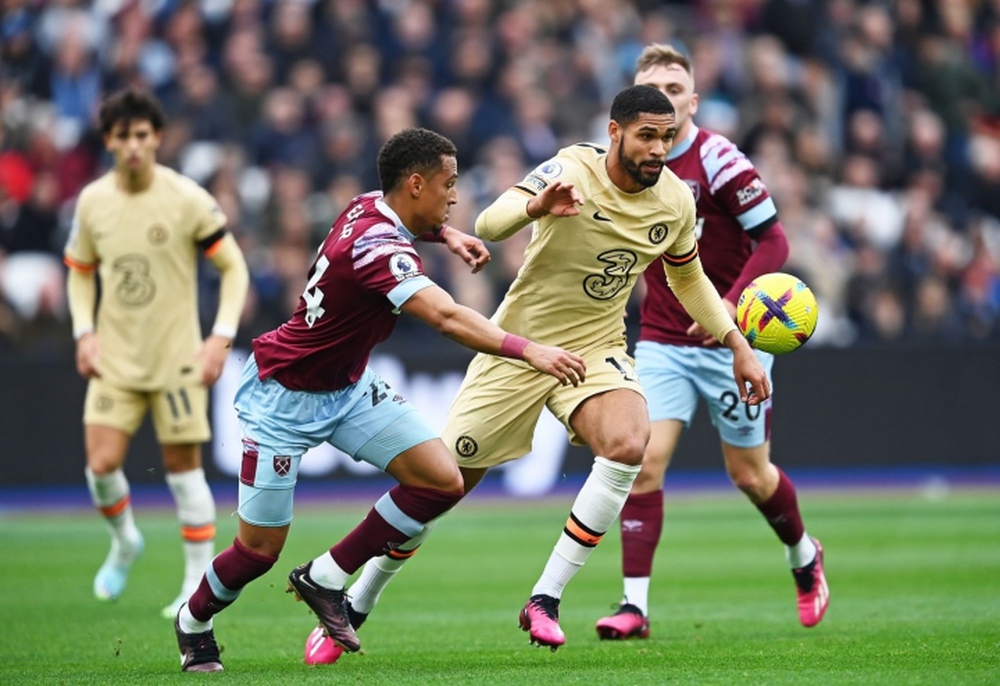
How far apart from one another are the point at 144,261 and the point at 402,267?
12.3 feet

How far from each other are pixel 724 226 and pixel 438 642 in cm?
279

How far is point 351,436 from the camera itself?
25.2ft

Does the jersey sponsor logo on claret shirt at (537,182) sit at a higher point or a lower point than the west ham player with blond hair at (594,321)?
higher

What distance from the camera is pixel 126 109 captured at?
1025 cm

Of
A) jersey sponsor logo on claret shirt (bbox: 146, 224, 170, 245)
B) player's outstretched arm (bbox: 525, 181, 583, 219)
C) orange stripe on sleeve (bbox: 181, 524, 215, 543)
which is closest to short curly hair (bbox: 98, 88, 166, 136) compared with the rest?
jersey sponsor logo on claret shirt (bbox: 146, 224, 170, 245)

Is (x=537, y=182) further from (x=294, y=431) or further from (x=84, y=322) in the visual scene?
(x=84, y=322)

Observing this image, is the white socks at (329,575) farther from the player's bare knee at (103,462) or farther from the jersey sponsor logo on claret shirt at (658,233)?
the player's bare knee at (103,462)

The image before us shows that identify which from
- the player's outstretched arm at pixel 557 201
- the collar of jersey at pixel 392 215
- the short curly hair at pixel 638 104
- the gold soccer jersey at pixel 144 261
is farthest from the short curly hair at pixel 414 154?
the gold soccer jersey at pixel 144 261

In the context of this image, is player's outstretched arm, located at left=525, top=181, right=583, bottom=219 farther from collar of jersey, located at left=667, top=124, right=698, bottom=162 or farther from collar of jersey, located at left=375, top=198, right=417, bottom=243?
collar of jersey, located at left=667, top=124, right=698, bottom=162

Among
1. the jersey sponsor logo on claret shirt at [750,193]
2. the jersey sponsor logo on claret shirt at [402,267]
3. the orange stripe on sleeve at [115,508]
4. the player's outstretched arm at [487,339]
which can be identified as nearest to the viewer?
the player's outstretched arm at [487,339]

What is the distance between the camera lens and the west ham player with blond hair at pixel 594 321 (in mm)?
7965

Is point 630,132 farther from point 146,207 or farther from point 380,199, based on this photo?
point 146,207

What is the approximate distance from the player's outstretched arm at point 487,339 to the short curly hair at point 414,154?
2.06 ft

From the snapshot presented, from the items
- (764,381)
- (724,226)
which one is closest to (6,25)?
(724,226)
